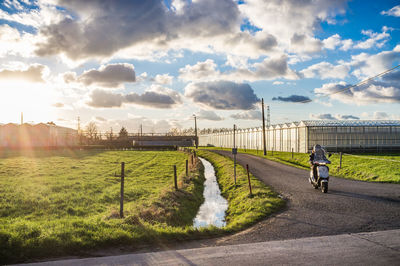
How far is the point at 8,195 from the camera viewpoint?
534 inches

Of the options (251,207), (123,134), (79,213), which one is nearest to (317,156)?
(251,207)

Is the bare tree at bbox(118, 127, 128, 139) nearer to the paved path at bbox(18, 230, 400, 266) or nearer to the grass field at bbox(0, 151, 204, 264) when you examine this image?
Result: the grass field at bbox(0, 151, 204, 264)

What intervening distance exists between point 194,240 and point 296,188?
8371 millimetres

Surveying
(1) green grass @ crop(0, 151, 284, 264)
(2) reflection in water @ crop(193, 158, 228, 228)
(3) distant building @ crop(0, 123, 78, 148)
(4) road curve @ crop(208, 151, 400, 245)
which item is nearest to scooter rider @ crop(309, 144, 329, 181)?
(4) road curve @ crop(208, 151, 400, 245)

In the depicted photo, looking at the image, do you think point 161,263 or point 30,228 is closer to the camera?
point 161,263

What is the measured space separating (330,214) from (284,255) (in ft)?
13.3

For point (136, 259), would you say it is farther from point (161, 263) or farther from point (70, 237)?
point (70, 237)

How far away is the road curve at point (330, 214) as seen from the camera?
7.18m

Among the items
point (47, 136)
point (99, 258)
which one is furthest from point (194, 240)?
point (47, 136)

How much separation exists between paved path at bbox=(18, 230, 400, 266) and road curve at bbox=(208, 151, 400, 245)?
0.67 meters

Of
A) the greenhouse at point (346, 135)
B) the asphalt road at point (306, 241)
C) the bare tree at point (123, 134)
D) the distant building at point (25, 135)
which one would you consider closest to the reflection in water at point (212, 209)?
the asphalt road at point (306, 241)

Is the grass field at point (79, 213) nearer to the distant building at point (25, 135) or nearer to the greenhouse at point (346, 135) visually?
→ the greenhouse at point (346, 135)

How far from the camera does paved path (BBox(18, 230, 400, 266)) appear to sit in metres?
5.24

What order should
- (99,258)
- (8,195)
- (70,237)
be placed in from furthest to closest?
1. (8,195)
2. (70,237)
3. (99,258)
